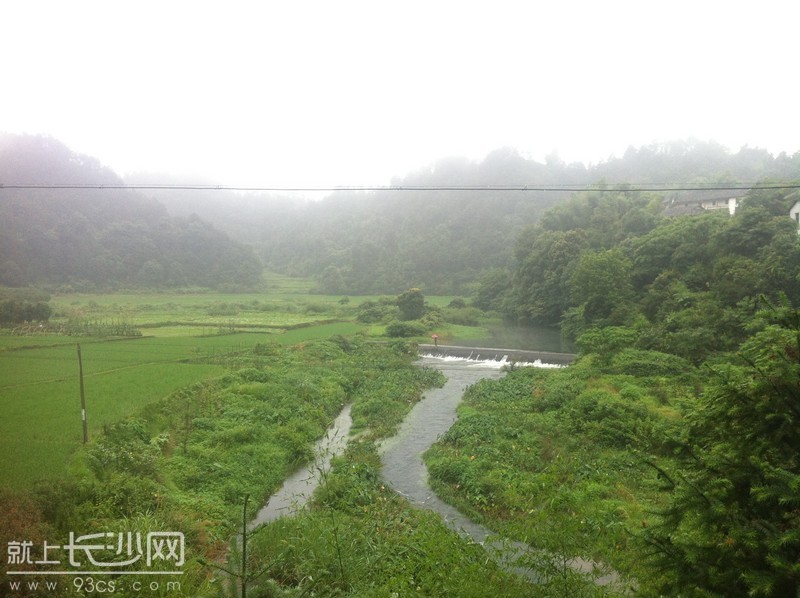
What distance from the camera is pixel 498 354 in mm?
27016

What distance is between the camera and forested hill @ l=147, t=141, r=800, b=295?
65.5 metres

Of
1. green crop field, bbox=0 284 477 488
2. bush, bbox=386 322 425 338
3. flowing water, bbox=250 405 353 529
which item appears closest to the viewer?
green crop field, bbox=0 284 477 488

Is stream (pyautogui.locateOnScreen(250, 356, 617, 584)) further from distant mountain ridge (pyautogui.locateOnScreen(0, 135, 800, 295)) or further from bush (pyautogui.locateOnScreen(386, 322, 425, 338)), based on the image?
bush (pyautogui.locateOnScreen(386, 322, 425, 338))

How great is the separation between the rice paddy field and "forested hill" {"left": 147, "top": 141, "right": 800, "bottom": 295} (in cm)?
3012

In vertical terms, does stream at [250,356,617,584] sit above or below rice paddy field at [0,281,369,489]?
below

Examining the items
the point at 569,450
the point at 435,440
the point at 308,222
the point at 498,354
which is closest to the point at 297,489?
the point at 435,440

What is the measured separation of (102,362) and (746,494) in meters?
19.8

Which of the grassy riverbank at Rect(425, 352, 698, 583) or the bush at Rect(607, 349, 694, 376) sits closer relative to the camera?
the grassy riverbank at Rect(425, 352, 698, 583)

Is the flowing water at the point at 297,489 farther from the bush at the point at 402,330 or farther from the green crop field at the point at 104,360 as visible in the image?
the bush at the point at 402,330

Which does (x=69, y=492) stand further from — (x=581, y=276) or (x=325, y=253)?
(x=325, y=253)

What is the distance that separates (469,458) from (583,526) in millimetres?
7664

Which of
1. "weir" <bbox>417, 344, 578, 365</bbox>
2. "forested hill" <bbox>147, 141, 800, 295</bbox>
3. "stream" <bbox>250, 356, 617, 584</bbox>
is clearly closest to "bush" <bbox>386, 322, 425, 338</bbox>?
"weir" <bbox>417, 344, 578, 365</bbox>

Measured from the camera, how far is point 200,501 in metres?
10.2

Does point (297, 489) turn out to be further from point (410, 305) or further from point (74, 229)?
point (410, 305)
